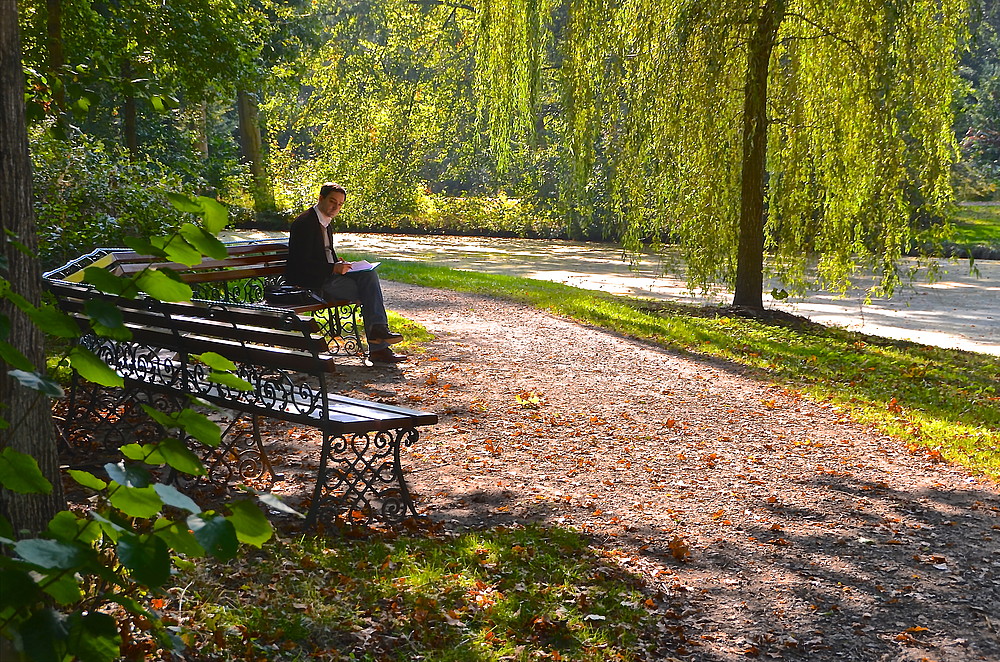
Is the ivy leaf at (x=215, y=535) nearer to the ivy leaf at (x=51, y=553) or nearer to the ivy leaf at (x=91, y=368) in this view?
the ivy leaf at (x=51, y=553)

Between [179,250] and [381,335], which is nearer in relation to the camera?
[179,250]

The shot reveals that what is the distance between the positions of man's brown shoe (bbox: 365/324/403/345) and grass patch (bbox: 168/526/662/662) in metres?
4.08

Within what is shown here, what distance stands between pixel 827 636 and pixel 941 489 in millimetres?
2475

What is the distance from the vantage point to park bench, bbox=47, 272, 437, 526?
451 cm

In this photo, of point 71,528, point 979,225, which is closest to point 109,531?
point 71,528

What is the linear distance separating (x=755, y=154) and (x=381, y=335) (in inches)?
235

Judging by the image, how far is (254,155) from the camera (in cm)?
2934

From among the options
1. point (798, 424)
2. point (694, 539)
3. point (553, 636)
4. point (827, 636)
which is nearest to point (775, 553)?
point (694, 539)

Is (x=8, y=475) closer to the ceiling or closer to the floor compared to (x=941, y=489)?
closer to the ceiling

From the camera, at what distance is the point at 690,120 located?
1142cm

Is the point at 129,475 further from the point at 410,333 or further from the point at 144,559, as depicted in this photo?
the point at 410,333

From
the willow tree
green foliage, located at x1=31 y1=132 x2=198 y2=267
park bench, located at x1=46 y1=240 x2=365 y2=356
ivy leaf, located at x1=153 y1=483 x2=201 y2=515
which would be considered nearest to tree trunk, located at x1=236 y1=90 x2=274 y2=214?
the willow tree

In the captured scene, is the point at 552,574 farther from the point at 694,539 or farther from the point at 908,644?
the point at 908,644

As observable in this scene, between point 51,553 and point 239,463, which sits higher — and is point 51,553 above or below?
above
